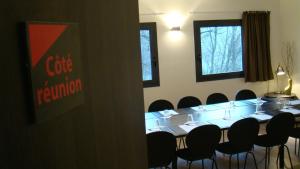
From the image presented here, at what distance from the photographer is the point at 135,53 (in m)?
1.48

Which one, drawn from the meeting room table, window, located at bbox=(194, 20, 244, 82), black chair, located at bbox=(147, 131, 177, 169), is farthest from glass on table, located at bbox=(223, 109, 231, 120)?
window, located at bbox=(194, 20, 244, 82)

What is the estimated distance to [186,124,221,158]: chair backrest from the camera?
3287 millimetres

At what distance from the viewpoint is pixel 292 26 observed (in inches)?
250

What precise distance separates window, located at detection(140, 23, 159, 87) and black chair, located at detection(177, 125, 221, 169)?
2444mm

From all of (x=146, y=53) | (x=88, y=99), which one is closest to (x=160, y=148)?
(x=88, y=99)

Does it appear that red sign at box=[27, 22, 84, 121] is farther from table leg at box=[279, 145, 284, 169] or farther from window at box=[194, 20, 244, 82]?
window at box=[194, 20, 244, 82]

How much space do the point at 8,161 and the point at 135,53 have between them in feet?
2.89

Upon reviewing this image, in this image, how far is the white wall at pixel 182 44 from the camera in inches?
223

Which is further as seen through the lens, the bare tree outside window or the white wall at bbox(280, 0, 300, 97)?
the white wall at bbox(280, 0, 300, 97)

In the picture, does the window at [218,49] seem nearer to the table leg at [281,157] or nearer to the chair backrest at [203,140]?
the table leg at [281,157]

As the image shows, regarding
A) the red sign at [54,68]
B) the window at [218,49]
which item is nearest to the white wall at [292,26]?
the window at [218,49]

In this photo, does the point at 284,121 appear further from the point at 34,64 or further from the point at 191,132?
the point at 34,64

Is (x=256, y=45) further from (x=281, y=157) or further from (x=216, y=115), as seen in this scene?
(x=281, y=157)

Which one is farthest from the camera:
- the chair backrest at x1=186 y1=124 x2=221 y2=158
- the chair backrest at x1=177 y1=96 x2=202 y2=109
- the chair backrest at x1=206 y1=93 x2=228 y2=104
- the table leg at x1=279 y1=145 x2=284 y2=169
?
the chair backrest at x1=206 y1=93 x2=228 y2=104
